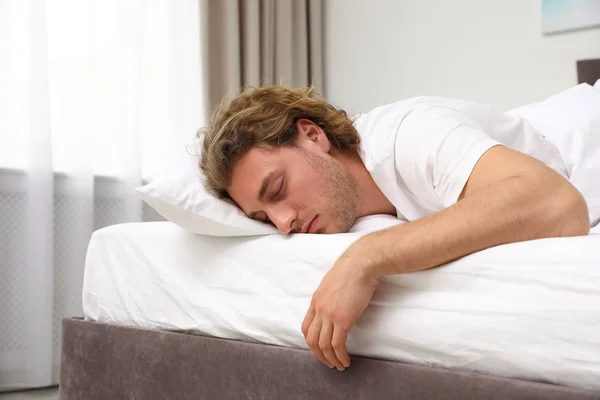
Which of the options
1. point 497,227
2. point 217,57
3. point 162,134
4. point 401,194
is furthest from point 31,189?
point 497,227

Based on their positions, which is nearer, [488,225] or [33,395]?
[488,225]

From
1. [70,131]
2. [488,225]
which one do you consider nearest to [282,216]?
[488,225]

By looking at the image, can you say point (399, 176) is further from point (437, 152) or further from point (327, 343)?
point (327, 343)

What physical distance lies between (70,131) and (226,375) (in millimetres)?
1529

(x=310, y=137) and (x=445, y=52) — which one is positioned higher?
(x=445, y=52)

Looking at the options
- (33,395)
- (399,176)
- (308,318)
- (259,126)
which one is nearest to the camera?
(308,318)

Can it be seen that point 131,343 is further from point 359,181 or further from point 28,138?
point 28,138

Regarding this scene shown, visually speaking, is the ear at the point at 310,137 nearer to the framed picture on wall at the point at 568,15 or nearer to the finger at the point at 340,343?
the finger at the point at 340,343

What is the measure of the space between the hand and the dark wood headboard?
1.73 metres

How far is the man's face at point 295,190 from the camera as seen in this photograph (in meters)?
1.48

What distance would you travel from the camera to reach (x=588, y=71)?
2.55 meters

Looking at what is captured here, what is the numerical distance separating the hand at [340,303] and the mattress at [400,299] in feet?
0.18

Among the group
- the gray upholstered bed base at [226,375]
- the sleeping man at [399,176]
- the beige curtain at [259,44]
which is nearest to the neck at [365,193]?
the sleeping man at [399,176]

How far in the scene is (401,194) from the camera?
1.45 metres
